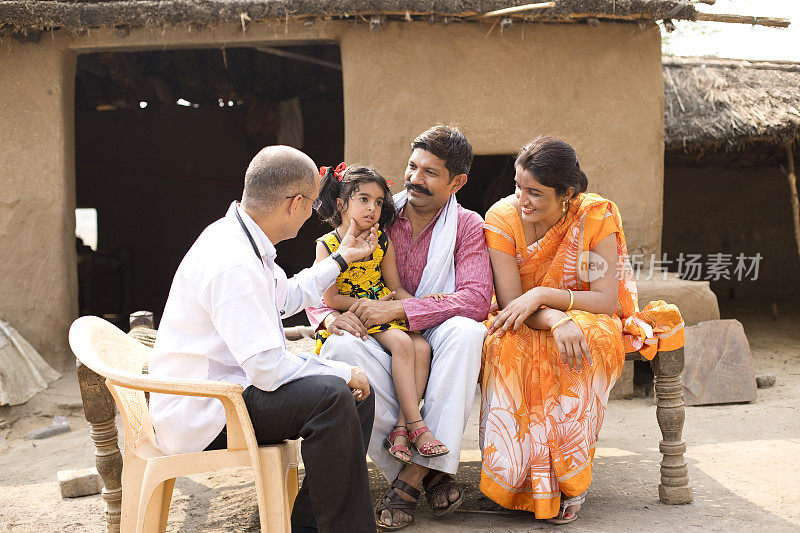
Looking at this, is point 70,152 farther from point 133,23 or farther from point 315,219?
point 315,219

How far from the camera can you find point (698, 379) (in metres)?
5.63

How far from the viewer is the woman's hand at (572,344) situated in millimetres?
3105

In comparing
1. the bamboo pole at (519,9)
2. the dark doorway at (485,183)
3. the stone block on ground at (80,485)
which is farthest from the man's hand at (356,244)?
the dark doorway at (485,183)

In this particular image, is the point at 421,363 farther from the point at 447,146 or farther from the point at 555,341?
the point at 447,146

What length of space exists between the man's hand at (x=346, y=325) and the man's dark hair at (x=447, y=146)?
33.4 inches

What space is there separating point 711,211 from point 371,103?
6202 mm

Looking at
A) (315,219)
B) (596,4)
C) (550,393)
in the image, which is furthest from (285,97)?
(550,393)

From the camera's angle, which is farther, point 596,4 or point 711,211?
point 711,211

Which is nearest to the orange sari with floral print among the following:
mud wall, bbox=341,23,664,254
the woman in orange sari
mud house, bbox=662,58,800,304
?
the woman in orange sari

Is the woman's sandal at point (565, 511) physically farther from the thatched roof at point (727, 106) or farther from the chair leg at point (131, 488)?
the thatched roof at point (727, 106)

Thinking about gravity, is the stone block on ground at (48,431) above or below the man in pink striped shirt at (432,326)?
below

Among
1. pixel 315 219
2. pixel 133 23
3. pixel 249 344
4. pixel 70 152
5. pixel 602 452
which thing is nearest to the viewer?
pixel 249 344

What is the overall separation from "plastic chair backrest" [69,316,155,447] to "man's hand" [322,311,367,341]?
0.80m

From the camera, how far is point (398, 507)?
3098 mm
